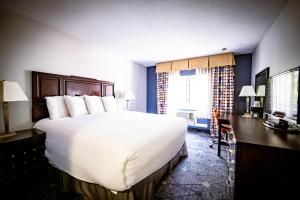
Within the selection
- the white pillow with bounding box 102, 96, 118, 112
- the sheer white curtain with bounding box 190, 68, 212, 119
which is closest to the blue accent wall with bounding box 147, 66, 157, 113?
the sheer white curtain with bounding box 190, 68, 212, 119

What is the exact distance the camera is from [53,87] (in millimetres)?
2621

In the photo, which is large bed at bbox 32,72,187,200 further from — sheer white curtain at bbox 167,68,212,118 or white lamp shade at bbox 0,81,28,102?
sheer white curtain at bbox 167,68,212,118

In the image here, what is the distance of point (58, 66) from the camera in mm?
2723

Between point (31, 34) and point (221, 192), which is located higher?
point (31, 34)

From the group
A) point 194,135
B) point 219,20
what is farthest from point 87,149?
point 194,135

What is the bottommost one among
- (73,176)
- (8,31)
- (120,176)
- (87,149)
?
(73,176)

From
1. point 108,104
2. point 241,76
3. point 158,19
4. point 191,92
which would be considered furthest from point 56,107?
Result: point 241,76

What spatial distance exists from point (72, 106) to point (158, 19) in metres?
2.13

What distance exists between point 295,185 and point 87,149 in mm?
1796

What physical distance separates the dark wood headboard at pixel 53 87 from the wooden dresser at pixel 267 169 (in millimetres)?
2980

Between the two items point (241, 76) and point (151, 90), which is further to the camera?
point (151, 90)

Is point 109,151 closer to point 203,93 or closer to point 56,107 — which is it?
point 56,107

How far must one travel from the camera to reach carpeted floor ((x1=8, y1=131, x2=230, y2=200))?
171 cm

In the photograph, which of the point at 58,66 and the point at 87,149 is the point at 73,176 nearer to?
the point at 87,149
